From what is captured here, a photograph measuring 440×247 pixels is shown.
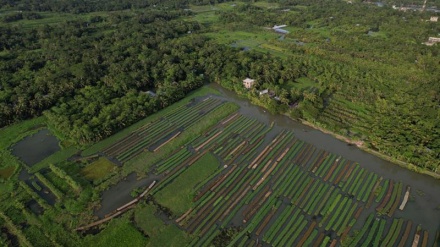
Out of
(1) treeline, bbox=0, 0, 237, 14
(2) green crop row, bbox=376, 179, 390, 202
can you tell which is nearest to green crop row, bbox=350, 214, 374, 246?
(2) green crop row, bbox=376, 179, 390, 202

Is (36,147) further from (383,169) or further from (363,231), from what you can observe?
(383,169)

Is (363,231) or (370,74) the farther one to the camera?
(370,74)

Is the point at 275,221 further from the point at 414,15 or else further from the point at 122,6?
the point at 122,6

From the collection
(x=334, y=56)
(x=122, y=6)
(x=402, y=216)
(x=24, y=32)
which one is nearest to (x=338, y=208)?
(x=402, y=216)

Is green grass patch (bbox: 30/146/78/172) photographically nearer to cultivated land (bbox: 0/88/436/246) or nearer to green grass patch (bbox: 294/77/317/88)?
cultivated land (bbox: 0/88/436/246)

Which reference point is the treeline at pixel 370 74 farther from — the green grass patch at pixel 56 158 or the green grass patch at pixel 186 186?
the green grass patch at pixel 56 158

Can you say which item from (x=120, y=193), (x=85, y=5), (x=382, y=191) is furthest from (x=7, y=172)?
(x=85, y=5)
